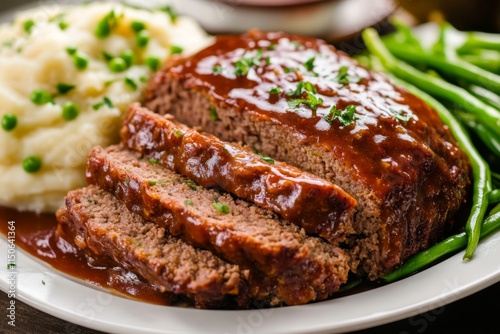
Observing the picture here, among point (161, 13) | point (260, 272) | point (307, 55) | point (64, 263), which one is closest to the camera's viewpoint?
point (260, 272)

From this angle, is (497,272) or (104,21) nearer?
(497,272)

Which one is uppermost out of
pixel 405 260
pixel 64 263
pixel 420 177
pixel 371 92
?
pixel 371 92

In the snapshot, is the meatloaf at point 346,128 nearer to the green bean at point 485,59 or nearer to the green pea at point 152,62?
the green pea at point 152,62

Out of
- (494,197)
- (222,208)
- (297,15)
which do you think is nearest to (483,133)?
(494,197)

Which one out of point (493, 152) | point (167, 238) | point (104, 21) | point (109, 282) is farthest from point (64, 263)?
point (493, 152)

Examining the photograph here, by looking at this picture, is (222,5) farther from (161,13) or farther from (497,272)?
(497,272)

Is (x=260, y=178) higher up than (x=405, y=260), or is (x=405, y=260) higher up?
(x=260, y=178)

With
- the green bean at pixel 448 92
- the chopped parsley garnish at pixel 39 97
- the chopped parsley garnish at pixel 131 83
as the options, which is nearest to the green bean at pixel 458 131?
the green bean at pixel 448 92

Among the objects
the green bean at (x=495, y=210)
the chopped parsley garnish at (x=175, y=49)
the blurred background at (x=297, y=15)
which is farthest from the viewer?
the blurred background at (x=297, y=15)
